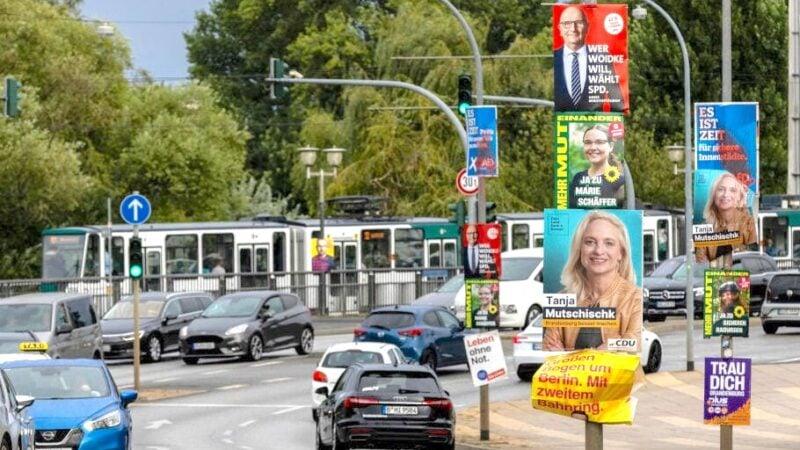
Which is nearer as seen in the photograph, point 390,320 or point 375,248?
point 390,320

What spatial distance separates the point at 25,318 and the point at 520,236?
3048 centimetres

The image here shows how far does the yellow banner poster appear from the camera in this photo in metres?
19.2

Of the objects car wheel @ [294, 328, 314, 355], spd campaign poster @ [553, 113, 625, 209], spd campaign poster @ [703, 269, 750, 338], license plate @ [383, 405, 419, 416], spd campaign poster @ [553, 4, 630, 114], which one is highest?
spd campaign poster @ [553, 4, 630, 114]

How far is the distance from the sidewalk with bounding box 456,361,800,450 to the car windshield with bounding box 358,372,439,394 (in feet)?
6.71

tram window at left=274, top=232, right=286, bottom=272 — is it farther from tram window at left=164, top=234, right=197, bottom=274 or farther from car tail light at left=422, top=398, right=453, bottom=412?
car tail light at left=422, top=398, right=453, bottom=412

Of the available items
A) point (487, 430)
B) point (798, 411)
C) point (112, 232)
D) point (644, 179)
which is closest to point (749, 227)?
point (487, 430)

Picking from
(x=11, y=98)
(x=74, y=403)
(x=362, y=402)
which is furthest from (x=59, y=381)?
(x=11, y=98)

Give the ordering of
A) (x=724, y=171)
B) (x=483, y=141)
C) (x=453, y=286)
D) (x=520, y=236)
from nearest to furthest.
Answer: (x=724, y=171)
(x=483, y=141)
(x=453, y=286)
(x=520, y=236)

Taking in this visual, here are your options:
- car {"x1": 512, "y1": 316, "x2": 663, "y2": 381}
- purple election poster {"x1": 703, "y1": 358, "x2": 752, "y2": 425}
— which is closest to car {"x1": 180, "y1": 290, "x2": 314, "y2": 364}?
car {"x1": 512, "y1": 316, "x2": 663, "y2": 381}

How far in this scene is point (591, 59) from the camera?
20.8 meters

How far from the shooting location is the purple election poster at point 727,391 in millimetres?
20750

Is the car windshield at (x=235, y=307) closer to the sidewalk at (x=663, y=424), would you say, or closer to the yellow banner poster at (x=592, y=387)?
the sidewalk at (x=663, y=424)

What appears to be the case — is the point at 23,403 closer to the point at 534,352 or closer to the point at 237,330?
the point at 534,352

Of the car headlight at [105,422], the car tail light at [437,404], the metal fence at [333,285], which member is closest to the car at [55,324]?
the car tail light at [437,404]
